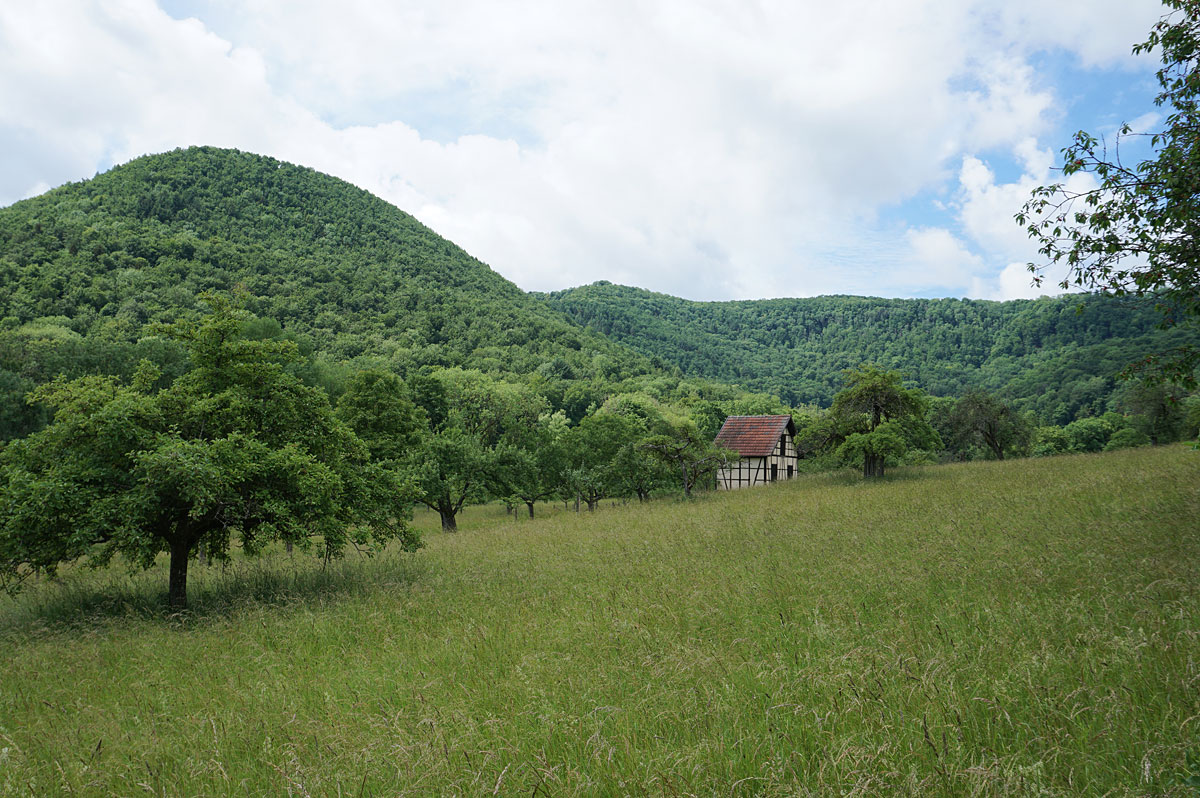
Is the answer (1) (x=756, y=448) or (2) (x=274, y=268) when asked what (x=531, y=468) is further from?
(2) (x=274, y=268)

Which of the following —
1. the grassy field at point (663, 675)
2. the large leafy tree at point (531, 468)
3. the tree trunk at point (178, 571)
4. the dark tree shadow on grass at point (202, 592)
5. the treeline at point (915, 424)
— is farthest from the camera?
the large leafy tree at point (531, 468)

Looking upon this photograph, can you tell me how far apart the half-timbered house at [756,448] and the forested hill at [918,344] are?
7500 cm

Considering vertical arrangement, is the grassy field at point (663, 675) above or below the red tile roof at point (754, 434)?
below

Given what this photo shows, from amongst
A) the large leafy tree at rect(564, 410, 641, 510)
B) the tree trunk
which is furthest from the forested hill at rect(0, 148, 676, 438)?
the tree trunk

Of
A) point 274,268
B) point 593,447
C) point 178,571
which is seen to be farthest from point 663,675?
point 274,268

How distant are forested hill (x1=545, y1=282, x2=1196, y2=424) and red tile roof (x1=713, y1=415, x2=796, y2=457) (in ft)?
250

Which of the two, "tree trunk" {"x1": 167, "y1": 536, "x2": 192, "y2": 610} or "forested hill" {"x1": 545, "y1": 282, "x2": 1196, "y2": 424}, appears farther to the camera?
"forested hill" {"x1": 545, "y1": 282, "x2": 1196, "y2": 424}

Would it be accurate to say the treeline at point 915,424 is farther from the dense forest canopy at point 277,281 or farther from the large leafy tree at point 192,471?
the dense forest canopy at point 277,281

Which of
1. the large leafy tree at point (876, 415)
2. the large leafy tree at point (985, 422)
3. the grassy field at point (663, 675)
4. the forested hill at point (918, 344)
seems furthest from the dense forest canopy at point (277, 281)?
the large leafy tree at point (985, 422)

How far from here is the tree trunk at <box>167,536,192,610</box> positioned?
9.29 meters

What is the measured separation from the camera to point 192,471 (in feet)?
25.6

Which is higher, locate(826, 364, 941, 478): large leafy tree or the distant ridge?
the distant ridge

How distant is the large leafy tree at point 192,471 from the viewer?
7961mm

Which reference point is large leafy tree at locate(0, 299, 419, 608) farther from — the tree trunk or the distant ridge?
the distant ridge
